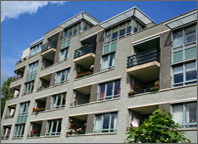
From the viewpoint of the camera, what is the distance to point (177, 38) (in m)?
22.3

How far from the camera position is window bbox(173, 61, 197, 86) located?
784 inches

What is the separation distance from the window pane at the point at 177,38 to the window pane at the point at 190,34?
53 cm

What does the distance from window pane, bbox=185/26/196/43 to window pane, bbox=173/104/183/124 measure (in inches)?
230

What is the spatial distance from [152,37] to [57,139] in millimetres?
15044

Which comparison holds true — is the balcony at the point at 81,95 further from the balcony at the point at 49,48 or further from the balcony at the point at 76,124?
the balcony at the point at 49,48

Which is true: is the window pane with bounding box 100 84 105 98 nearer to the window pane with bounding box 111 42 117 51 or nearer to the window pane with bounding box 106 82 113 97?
the window pane with bounding box 106 82 113 97

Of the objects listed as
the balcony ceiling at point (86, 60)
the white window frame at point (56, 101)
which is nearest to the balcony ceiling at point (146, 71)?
the balcony ceiling at point (86, 60)

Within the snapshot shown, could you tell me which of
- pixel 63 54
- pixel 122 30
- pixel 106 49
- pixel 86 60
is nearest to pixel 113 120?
pixel 106 49

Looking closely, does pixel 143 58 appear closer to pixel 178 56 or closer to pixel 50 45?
pixel 178 56

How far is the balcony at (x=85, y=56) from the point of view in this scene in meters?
29.3

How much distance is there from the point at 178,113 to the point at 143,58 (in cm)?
637

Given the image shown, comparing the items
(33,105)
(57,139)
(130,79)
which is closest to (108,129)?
(130,79)

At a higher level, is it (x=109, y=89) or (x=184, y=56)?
(x=184, y=56)

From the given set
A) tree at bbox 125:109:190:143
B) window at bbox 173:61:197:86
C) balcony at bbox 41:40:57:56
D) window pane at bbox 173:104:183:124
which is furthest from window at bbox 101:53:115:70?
tree at bbox 125:109:190:143
